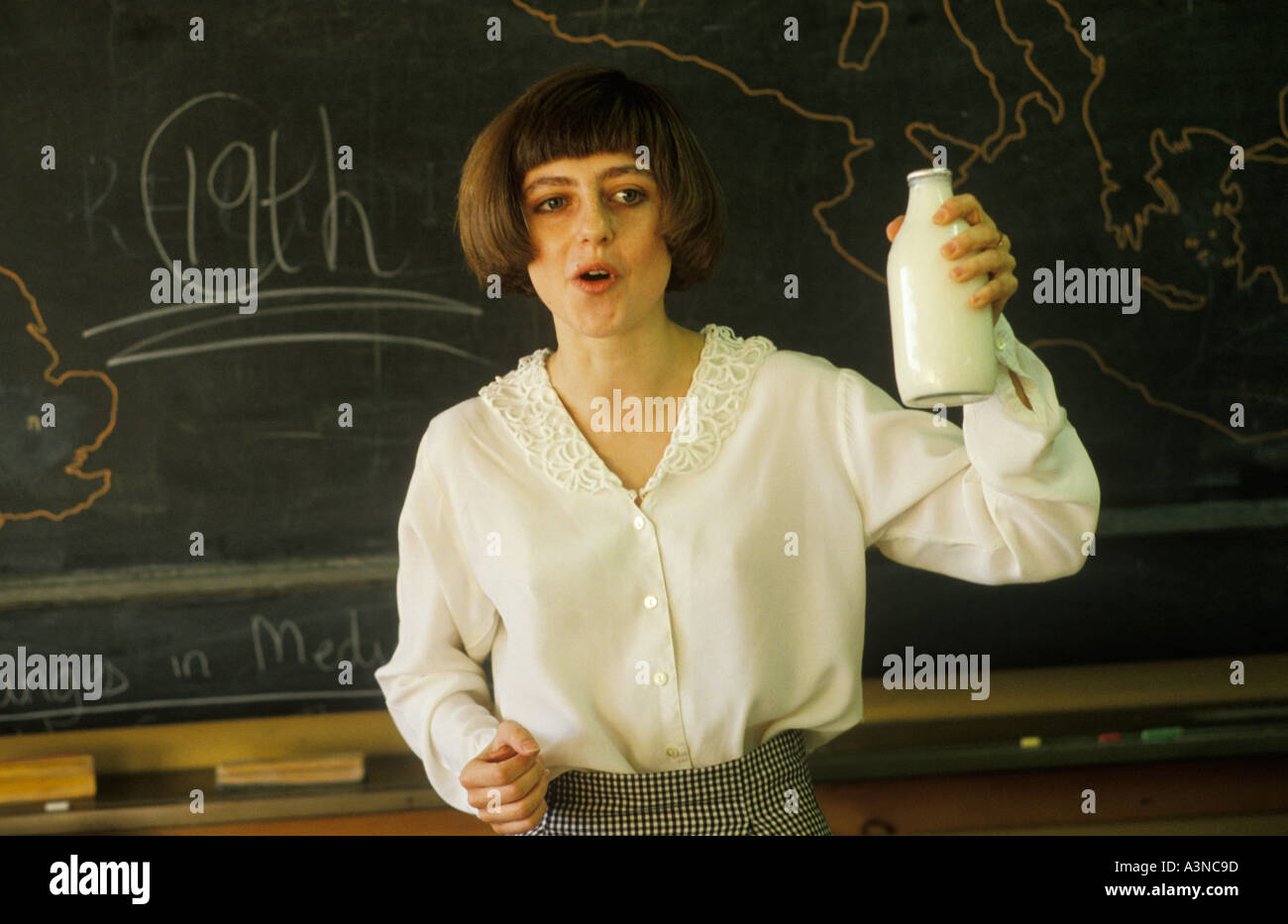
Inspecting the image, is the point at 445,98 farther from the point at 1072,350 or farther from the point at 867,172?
the point at 1072,350

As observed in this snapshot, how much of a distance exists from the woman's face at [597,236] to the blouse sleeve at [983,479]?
0.24 metres

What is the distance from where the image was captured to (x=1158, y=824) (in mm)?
1819

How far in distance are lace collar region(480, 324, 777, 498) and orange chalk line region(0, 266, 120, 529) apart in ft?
2.73

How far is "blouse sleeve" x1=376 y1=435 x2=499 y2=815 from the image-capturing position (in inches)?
47.5

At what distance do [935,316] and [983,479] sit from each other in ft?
0.57

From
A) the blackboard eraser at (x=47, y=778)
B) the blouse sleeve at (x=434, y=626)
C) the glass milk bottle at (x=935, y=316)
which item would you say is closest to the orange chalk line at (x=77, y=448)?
the blackboard eraser at (x=47, y=778)

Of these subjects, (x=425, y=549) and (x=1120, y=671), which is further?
(x=1120, y=671)

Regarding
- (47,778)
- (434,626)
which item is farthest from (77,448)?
(434,626)

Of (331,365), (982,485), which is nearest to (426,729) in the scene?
(982,485)

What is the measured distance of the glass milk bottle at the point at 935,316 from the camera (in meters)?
0.90

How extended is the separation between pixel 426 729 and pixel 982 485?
0.63m

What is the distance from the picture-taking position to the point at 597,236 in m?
1.14
